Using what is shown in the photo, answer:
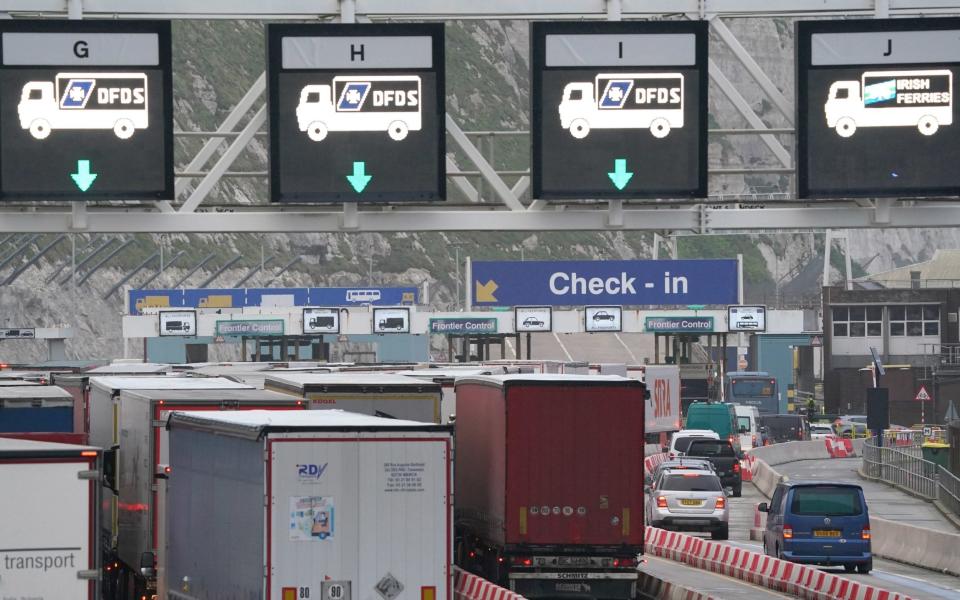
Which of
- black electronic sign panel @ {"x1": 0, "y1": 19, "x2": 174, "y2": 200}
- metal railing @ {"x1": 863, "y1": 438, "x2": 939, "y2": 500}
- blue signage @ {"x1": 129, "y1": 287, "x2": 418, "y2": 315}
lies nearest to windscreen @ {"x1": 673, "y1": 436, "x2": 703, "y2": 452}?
metal railing @ {"x1": 863, "y1": 438, "x2": 939, "y2": 500}

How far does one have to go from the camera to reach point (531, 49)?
63.1 ft

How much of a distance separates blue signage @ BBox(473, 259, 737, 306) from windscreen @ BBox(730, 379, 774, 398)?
19.5m

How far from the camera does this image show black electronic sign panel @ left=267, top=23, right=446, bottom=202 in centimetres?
1912

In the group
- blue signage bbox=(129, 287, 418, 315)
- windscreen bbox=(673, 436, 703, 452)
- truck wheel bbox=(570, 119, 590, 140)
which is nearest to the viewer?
truck wheel bbox=(570, 119, 590, 140)

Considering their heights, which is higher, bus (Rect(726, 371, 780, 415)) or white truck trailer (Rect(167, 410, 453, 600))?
white truck trailer (Rect(167, 410, 453, 600))

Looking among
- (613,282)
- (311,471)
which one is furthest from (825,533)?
(613,282)

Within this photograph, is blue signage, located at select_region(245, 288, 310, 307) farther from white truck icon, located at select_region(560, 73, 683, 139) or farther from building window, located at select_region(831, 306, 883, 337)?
white truck icon, located at select_region(560, 73, 683, 139)

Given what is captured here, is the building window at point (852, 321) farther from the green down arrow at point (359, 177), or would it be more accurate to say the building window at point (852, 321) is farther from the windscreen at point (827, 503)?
the green down arrow at point (359, 177)

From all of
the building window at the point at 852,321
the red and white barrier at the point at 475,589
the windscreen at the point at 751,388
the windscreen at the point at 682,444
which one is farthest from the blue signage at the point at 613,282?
the red and white barrier at the point at 475,589

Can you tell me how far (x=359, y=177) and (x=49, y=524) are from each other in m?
5.73

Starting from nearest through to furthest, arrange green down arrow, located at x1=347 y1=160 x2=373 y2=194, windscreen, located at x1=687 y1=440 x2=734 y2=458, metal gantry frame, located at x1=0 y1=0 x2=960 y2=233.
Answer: green down arrow, located at x1=347 y1=160 x2=373 y2=194 < metal gantry frame, located at x1=0 y1=0 x2=960 y2=233 < windscreen, located at x1=687 y1=440 x2=734 y2=458

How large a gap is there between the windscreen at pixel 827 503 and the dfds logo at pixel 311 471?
633 inches

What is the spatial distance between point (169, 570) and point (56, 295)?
134 m

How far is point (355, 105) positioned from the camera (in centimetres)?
1912
